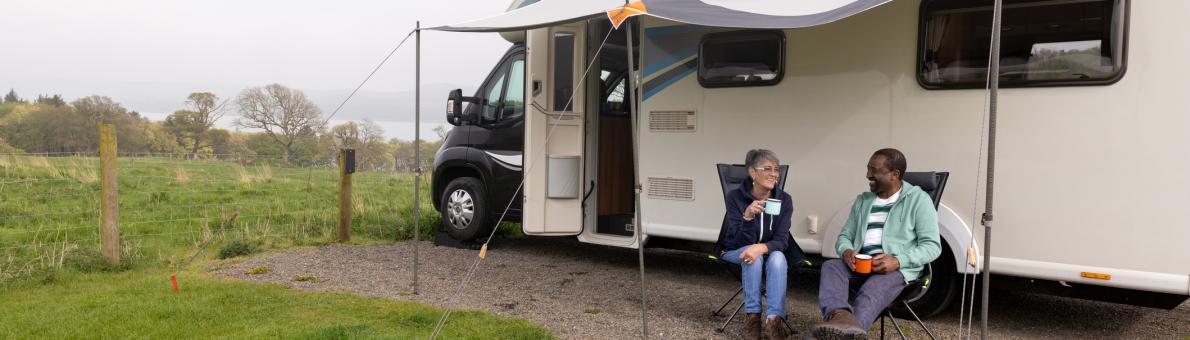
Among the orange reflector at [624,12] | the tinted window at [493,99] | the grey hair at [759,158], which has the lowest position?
the grey hair at [759,158]

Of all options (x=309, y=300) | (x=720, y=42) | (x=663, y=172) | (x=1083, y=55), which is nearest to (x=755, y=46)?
(x=720, y=42)

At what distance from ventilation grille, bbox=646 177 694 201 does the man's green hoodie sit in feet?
4.91

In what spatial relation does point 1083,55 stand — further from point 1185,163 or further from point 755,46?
point 755,46

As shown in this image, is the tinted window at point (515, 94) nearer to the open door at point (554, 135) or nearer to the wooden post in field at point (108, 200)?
→ the open door at point (554, 135)

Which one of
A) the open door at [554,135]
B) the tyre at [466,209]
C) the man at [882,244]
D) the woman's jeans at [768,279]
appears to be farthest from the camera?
the tyre at [466,209]

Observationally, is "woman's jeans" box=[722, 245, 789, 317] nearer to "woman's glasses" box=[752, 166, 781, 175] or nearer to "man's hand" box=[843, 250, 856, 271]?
"man's hand" box=[843, 250, 856, 271]

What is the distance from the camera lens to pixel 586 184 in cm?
639

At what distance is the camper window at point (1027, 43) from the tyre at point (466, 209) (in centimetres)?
398

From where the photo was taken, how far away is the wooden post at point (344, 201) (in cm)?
761

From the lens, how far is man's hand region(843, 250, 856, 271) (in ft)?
12.9

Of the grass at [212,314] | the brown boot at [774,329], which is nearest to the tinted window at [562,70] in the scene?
the grass at [212,314]

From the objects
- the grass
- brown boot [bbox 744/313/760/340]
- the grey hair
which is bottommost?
the grass

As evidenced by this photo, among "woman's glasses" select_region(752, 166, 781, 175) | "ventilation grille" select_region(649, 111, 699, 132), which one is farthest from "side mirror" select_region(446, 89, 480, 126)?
"woman's glasses" select_region(752, 166, 781, 175)

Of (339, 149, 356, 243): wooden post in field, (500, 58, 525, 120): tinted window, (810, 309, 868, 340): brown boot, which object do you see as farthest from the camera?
(339, 149, 356, 243): wooden post in field
